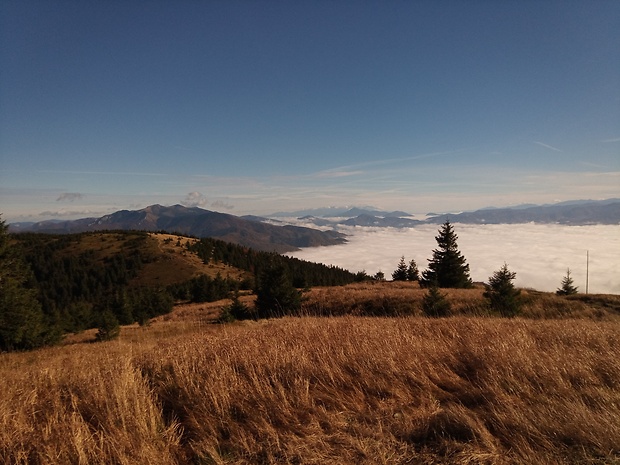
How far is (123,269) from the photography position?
131m

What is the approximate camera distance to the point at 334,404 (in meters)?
3.98

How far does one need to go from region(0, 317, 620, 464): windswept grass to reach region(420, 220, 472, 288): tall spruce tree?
1467 inches

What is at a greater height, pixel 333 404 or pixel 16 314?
pixel 333 404

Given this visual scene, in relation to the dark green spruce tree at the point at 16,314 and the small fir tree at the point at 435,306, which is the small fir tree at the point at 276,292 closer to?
the small fir tree at the point at 435,306

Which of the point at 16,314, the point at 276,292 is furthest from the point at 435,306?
the point at 16,314

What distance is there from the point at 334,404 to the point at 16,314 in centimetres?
2509

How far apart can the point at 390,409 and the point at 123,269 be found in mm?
152431

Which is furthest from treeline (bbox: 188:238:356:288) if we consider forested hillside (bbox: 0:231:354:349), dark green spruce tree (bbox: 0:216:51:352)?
dark green spruce tree (bbox: 0:216:51:352)

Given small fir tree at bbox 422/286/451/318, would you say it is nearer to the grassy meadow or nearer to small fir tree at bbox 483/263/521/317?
small fir tree at bbox 483/263/521/317

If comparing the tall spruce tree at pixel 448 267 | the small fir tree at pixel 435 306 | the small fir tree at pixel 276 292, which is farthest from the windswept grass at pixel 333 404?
the tall spruce tree at pixel 448 267

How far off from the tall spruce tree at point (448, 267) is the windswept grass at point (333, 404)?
37.3 metres

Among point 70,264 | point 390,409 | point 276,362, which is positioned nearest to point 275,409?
point 276,362

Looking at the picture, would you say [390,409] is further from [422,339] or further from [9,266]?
[9,266]

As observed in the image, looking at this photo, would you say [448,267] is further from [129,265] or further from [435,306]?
[129,265]
